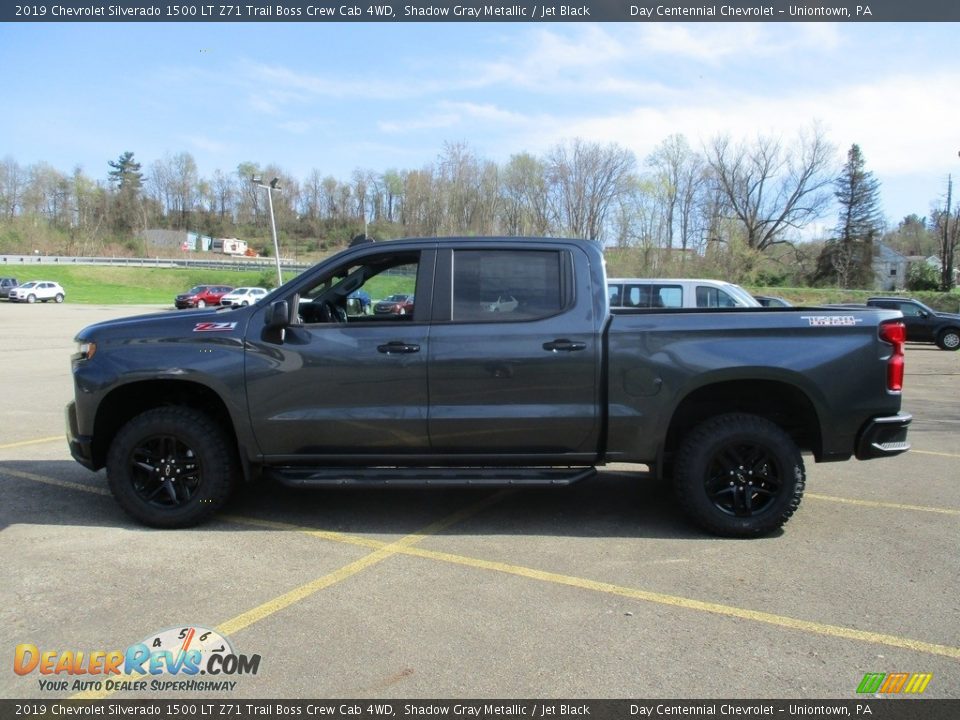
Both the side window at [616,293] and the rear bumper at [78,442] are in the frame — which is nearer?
the rear bumper at [78,442]

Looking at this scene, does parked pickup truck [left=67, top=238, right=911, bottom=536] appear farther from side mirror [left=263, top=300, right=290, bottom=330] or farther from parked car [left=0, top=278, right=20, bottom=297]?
parked car [left=0, top=278, right=20, bottom=297]

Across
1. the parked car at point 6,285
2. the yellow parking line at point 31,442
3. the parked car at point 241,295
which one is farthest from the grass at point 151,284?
the yellow parking line at point 31,442

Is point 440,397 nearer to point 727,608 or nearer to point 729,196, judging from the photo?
point 727,608

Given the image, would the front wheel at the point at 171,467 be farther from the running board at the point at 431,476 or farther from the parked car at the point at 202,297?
the parked car at the point at 202,297

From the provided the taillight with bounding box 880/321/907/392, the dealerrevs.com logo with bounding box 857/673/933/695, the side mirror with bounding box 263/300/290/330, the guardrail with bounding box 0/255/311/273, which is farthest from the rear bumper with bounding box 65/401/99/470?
the guardrail with bounding box 0/255/311/273

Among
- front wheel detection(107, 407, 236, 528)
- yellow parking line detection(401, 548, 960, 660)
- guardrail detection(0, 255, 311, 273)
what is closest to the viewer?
yellow parking line detection(401, 548, 960, 660)

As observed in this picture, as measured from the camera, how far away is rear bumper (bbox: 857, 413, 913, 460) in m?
4.74

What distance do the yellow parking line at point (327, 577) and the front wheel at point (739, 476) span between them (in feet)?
5.38

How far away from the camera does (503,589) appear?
3988 millimetres

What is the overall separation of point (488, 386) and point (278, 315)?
1.48 metres

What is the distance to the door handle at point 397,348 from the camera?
4.77 m

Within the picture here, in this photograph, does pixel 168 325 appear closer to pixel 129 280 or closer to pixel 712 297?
pixel 712 297

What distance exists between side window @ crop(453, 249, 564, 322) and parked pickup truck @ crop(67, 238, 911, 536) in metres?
0.01

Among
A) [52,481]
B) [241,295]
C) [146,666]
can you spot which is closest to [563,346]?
[146,666]
